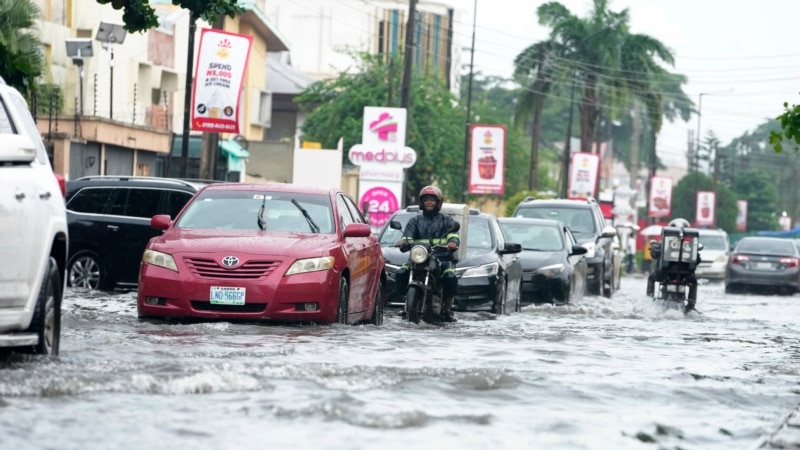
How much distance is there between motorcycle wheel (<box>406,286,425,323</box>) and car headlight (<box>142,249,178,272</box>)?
396 centimetres

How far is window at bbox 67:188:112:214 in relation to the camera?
77.7 feet

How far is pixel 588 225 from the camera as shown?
32844 millimetres

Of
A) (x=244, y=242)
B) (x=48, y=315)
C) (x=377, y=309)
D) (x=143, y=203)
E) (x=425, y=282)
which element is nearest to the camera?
(x=48, y=315)

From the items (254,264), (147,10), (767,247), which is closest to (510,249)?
(147,10)

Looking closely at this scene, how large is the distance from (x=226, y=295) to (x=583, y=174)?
5171 cm

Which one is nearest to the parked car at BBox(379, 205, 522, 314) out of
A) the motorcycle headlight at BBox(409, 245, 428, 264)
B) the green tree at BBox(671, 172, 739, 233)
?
the motorcycle headlight at BBox(409, 245, 428, 264)

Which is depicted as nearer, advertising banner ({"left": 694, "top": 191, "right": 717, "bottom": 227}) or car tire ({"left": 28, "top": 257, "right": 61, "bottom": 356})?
car tire ({"left": 28, "top": 257, "right": 61, "bottom": 356})

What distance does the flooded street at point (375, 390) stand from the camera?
8.21m

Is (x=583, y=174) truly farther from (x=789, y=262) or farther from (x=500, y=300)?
(x=500, y=300)

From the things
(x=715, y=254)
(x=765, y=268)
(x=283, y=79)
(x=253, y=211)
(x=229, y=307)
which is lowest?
(x=715, y=254)

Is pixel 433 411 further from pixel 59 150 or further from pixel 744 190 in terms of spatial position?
pixel 744 190

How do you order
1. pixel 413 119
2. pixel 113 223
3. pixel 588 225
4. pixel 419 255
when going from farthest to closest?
pixel 413 119
pixel 588 225
pixel 113 223
pixel 419 255

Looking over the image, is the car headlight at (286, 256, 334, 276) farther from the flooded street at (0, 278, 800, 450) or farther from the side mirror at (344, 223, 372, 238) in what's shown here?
the side mirror at (344, 223, 372, 238)

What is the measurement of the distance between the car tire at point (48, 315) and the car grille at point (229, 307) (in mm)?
3781
